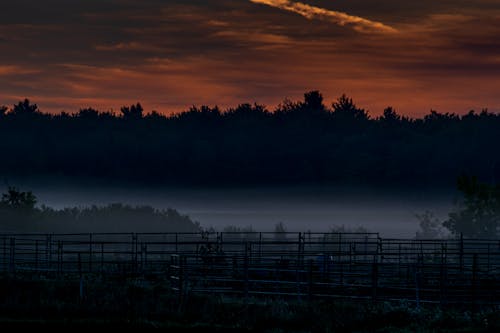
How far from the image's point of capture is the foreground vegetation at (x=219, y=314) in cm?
3500

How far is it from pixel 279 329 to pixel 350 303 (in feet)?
20.4

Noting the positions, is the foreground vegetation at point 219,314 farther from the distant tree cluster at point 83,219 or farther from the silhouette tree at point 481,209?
the distant tree cluster at point 83,219

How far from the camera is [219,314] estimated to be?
3784 cm

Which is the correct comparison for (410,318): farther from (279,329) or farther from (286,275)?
(286,275)

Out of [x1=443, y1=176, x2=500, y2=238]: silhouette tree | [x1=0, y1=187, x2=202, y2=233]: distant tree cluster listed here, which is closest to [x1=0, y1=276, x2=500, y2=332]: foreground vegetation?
[x1=443, y1=176, x2=500, y2=238]: silhouette tree

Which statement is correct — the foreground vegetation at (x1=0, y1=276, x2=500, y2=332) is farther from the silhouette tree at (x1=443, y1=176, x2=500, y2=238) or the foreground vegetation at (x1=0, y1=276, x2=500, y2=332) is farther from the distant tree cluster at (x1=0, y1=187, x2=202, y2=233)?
the distant tree cluster at (x1=0, y1=187, x2=202, y2=233)

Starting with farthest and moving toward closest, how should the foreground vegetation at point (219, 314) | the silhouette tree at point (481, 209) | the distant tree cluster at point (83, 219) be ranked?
the distant tree cluster at point (83, 219)
the silhouette tree at point (481, 209)
the foreground vegetation at point (219, 314)

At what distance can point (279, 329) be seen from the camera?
3497 centimetres

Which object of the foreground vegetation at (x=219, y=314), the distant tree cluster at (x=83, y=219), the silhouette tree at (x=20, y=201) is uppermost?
the silhouette tree at (x=20, y=201)

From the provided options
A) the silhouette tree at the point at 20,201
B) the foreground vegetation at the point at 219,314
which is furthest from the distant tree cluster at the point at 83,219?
the foreground vegetation at the point at 219,314

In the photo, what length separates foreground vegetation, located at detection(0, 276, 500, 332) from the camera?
115 ft

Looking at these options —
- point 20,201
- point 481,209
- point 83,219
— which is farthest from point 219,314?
point 83,219

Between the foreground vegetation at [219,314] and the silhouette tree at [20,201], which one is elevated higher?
the silhouette tree at [20,201]

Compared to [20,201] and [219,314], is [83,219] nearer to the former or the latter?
[20,201]
